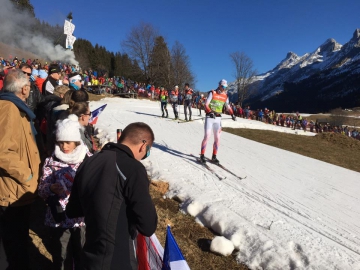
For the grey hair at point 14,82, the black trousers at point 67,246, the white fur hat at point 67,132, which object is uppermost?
the grey hair at point 14,82

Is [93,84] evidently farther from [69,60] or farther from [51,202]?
[51,202]

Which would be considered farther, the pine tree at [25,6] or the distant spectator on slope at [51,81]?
the pine tree at [25,6]

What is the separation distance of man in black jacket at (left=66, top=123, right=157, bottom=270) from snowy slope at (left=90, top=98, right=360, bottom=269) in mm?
2308

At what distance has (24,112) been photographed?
2.74 m

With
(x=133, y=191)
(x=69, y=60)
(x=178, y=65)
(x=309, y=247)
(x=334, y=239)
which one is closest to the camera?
(x=133, y=191)

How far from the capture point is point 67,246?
2.77m

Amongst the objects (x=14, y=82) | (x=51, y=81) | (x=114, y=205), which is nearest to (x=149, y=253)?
(x=114, y=205)

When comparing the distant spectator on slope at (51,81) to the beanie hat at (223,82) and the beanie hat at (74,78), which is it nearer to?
the beanie hat at (74,78)

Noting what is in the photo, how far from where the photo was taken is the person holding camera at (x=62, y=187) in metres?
2.54

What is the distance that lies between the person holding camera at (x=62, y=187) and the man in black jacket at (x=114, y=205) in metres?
0.98

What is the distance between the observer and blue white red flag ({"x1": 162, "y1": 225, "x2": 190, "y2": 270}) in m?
1.95

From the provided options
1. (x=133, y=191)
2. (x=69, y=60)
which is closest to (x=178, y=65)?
(x=69, y=60)

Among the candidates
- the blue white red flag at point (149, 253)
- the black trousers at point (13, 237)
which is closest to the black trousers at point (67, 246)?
the black trousers at point (13, 237)

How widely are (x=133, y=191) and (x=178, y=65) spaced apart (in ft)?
158
